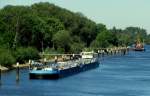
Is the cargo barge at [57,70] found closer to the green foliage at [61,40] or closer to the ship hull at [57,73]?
the ship hull at [57,73]

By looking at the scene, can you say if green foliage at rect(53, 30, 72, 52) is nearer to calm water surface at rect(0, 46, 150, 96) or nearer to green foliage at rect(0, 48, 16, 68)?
green foliage at rect(0, 48, 16, 68)

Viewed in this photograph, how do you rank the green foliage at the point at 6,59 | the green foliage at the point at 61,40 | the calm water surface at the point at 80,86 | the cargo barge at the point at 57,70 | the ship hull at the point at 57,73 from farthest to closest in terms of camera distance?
the green foliage at the point at 61,40, the green foliage at the point at 6,59, the cargo barge at the point at 57,70, the ship hull at the point at 57,73, the calm water surface at the point at 80,86

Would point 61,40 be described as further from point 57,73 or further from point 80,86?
point 80,86

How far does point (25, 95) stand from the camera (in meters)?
74.1

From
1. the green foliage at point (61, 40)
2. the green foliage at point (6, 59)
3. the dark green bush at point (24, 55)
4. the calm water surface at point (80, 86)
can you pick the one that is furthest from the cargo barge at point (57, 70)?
the green foliage at point (61, 40)

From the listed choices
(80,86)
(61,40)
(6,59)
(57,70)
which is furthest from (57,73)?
(61,40)

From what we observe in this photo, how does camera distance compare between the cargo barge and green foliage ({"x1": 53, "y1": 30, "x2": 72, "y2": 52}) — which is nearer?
the cargo barge

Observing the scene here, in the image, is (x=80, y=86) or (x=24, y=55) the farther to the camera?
(x=24, y=55)

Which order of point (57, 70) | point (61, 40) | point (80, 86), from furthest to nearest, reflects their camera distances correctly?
1. point (61, 40)
2. point (57, 70)
3. point (80, 86)

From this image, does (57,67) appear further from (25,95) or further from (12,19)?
(12,19)

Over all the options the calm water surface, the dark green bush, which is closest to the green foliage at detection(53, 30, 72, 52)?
the dark green bush

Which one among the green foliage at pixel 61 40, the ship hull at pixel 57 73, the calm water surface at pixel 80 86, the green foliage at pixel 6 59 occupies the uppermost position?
the green foliage at pixel 61 40

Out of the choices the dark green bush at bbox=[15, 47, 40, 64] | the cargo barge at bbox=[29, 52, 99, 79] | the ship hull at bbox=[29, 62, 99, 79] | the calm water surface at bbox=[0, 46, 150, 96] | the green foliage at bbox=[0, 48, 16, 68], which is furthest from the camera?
the dark green bush at bbox=[15, 47, 40, 64]

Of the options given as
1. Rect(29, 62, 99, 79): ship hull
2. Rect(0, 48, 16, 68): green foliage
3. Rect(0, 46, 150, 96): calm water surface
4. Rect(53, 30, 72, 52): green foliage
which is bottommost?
Rect(0, 46, 150, 96): calm water surface
